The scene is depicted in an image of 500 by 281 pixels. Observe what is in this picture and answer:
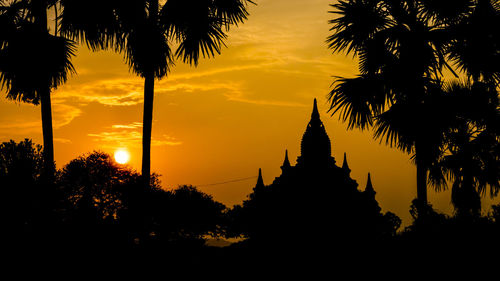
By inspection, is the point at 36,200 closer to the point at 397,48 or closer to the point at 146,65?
the point at 146,65

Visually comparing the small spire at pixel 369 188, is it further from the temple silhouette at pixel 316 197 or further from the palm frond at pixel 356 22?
the palm frond at pixel 356 22

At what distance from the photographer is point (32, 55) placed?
1678 cm

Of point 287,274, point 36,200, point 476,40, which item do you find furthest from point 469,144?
point 36,200

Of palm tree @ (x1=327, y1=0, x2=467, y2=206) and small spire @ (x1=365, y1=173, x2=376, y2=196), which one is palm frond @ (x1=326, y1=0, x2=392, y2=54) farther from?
small spire @ (x1=365, y1=173, x2=376, y2=196)

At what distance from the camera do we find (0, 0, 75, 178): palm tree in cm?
1670

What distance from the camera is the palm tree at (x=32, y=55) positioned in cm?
1670

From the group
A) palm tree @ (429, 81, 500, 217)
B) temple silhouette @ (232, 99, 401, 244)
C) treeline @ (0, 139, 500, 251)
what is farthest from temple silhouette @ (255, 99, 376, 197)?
palm tree @ (429, 81, 500, 217)

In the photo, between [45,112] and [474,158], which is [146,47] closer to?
[45,112]

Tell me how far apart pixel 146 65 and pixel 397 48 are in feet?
23.0

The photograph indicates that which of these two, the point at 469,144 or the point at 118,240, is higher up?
the point at 469,144

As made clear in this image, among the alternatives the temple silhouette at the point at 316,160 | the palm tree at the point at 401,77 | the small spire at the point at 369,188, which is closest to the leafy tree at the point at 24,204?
the palm tree at the point at 401,77

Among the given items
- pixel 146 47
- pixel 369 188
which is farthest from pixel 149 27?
pixel 369 188

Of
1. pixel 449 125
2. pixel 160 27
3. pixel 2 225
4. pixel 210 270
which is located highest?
pixel 160 27

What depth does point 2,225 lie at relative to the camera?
47.4 feet
